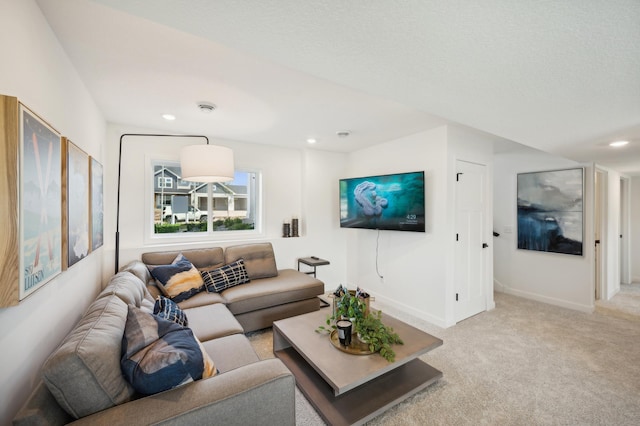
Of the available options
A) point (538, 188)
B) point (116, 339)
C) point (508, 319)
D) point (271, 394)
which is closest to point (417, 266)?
point (508, 319)

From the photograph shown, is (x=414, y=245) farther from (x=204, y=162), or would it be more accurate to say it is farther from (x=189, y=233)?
(x=189, y=233)

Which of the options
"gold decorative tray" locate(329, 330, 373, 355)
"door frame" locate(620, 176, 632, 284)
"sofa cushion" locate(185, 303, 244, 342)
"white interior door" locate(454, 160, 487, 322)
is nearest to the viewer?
"gold decorative tray" locate(329, 330, 373, 355)

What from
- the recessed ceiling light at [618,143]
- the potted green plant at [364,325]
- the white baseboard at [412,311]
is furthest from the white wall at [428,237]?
the potted green plant at [364,325]

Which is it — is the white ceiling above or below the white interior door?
above

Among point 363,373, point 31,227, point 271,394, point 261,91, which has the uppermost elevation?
point 261,91

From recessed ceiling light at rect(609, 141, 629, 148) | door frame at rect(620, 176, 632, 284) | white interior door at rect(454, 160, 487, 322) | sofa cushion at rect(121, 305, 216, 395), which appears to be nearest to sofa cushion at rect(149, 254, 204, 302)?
sofa cushion at rect(121, 305, 216, 395)

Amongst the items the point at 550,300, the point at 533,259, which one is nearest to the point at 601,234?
the point at 533,259

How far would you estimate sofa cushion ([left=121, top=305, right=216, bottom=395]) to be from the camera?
44.1 inches

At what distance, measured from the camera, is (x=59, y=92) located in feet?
5.15

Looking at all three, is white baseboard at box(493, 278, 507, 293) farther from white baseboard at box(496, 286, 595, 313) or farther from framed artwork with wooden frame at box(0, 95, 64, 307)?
Answer: framed artwork with wooden frame at box(0, 95, 64, 307)

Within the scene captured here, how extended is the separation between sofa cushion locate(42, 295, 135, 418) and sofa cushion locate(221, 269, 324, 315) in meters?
1.68

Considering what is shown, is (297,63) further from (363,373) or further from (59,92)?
(363,373)

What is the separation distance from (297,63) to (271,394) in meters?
1.57

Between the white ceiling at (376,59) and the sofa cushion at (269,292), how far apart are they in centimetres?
191
